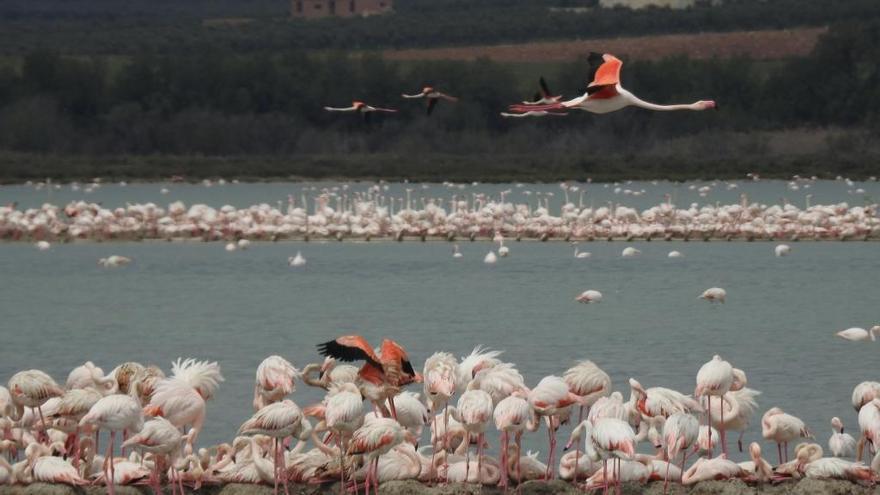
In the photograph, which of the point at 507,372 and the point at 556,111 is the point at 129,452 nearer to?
the point at 507,372

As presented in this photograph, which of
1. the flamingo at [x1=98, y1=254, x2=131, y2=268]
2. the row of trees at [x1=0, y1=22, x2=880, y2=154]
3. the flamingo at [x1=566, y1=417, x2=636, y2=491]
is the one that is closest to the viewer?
the flamingo at [x1=566, y1=417, x2=636, y2=491]

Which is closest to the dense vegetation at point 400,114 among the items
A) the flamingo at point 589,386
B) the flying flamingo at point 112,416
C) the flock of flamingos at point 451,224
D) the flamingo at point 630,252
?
the flock of flamingos at point 451,224

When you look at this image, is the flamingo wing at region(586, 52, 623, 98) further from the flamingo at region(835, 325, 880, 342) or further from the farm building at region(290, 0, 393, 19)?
the farm building at region(290, 0, 393, 19)

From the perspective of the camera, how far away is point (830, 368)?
635 inches

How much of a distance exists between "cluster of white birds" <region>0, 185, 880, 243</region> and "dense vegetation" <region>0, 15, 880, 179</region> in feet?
68.8

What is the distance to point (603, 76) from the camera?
1120 centimetres

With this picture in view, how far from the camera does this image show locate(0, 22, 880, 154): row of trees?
A: 58.5 meters

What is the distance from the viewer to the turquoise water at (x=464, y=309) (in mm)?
16547

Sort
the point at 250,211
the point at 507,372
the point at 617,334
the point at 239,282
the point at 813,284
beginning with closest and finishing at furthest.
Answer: the point at 507,372, the point at 617,334, the point at 813,284, the point at 239,282, the point at 250,211

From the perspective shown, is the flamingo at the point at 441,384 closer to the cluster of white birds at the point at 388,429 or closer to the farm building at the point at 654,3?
the cluster of white birds at the point at 388,429

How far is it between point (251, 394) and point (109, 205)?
29381 mm

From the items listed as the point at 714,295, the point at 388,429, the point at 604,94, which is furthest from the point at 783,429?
the point at 714,295

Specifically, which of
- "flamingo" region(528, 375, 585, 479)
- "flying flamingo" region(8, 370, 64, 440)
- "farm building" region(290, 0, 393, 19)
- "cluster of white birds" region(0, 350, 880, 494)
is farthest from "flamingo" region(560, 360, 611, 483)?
"farm building" region(290, 0, 393, 19)

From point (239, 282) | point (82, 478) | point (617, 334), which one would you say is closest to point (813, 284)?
point (617, 334)
